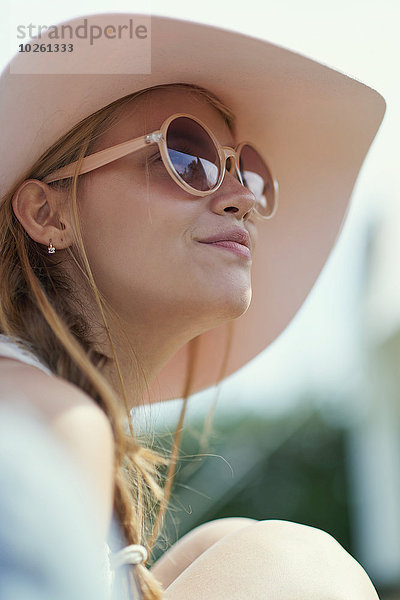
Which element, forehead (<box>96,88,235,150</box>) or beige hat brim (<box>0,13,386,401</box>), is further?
forehead (<box>96,88,235,150</box>)

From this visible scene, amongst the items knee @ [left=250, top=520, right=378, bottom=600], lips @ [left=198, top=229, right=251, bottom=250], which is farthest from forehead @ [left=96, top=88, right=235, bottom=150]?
knee @ [left=250, top=520, right=378, bottom=600]

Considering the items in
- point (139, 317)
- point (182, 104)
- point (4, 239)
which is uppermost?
point (182, 104)

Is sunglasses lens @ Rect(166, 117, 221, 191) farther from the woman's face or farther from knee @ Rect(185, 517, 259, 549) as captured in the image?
knee @ Rect(185, 517, 259, 549)

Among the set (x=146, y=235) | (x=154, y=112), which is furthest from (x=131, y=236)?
(x=154, y=112)

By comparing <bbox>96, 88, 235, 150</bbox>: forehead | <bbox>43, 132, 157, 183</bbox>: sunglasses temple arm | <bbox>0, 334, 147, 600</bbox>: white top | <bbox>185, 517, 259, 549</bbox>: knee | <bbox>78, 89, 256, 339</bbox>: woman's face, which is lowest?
<bbox>185, 517, 259, 549</bbox>: knee

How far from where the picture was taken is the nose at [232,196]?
53.4 inches

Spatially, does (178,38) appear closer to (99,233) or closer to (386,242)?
(99,233)

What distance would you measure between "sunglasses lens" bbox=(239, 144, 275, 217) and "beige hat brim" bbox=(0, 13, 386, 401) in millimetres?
96

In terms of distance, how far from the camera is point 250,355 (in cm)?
191

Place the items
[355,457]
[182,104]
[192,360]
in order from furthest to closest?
[355,457] < [192,360] < [182,104]

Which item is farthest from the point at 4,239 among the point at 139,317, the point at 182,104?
the point at 182,104

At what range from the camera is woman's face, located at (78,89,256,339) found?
1298mm

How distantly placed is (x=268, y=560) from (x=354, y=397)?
8095 mm

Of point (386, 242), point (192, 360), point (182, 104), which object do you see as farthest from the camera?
point (386, 242)
